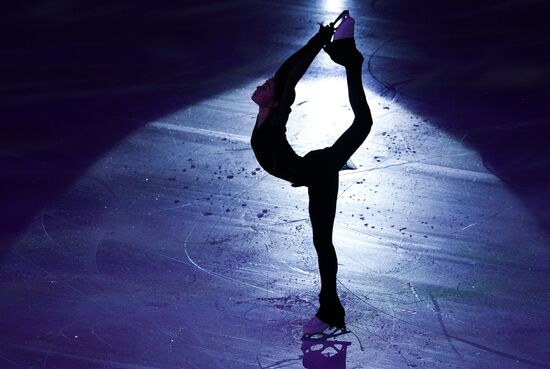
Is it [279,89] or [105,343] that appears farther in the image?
[105,343]

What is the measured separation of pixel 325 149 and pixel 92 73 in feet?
12.1

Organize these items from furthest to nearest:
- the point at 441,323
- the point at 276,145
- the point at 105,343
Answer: the point at 441,323 → the point at 105,343 → the point at 276,145

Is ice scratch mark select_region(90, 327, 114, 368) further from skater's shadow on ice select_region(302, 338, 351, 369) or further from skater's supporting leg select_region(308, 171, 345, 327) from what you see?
skater's supporting leg select_region(308, 171, 345, 327)

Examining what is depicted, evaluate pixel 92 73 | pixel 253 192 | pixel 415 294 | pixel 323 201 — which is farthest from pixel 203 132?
pixel 323 201

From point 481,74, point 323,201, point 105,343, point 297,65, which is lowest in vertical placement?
point 105,343

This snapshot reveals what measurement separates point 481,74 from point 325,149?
12.1 ft

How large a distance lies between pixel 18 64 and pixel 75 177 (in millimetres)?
1920

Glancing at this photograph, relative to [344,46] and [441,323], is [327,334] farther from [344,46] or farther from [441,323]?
[344,46]

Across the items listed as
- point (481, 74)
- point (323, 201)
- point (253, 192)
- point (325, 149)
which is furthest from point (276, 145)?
point (481, 74)

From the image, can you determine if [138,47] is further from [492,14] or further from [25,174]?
[492,14]

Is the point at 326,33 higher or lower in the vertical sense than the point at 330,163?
higher


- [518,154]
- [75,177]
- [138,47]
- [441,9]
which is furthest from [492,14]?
[75,177]

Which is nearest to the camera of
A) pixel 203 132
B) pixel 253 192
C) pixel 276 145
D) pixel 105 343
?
pixel 276 145

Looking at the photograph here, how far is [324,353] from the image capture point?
5.04 m
